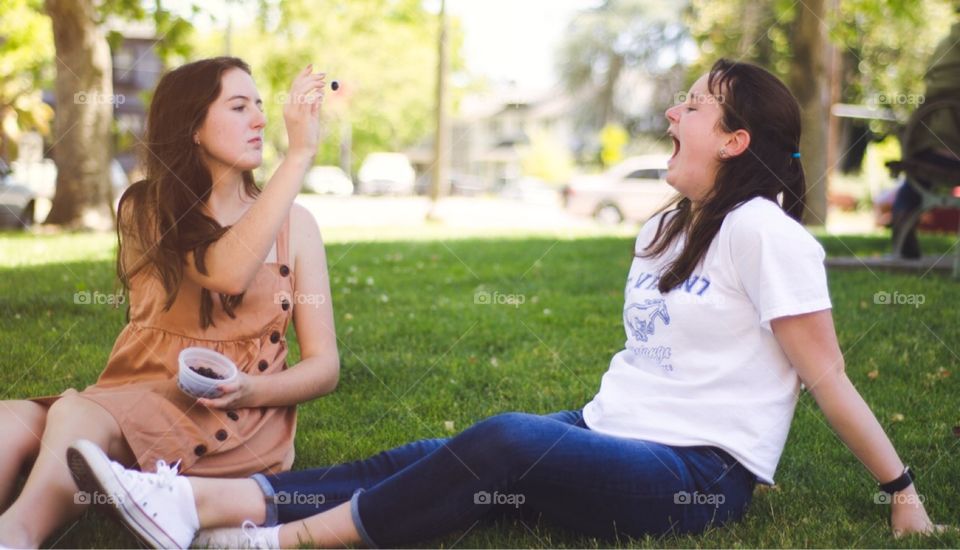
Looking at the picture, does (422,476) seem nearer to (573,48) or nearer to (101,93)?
(101,93)

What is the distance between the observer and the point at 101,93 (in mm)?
11391

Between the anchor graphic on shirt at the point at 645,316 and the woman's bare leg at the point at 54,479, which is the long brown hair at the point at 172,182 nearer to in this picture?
the woman's bare leg at the point at 54,479

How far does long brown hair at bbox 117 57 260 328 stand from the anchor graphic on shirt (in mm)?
1067

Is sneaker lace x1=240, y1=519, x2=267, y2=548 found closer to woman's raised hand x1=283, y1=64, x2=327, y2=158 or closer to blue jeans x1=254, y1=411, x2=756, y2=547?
blue jeans x1=254, y1=411, x2=756, y2=547

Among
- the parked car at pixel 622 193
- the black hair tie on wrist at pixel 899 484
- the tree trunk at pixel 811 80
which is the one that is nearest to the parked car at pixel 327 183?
the parked car at pixel 622 193

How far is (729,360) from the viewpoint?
7.54 ft

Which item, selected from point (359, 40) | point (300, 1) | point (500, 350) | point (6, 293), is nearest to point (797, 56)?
point (500, 350)

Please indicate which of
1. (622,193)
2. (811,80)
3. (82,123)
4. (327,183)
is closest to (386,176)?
(327,183)

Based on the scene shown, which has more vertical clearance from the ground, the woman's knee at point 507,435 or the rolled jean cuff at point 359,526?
the woman's knee at point 507,435

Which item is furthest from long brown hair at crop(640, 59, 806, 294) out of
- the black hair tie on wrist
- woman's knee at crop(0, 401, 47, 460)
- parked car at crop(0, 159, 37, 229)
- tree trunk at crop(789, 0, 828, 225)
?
parked car at crop(0, 159, 37, 229)

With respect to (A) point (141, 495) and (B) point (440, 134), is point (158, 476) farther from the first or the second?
(B) point (440, 134)

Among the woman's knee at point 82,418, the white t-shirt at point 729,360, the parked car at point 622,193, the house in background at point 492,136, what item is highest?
the white t-shirt at point 729,360

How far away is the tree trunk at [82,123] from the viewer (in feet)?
36.6

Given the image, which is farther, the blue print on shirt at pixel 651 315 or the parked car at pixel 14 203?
the parked car at pixel 14 203
